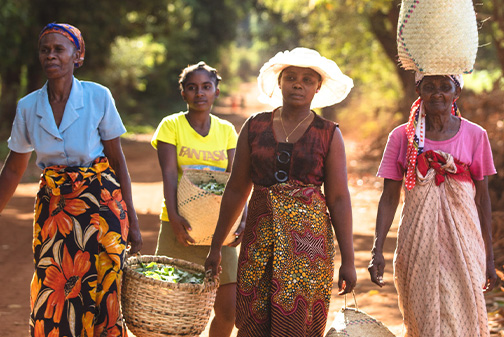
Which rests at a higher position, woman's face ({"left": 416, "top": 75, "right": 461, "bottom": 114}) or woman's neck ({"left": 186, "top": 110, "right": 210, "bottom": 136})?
woman's face ({"left": 416, "top": 75, "right": 461, "bottom": 114})

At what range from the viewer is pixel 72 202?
11.8ft

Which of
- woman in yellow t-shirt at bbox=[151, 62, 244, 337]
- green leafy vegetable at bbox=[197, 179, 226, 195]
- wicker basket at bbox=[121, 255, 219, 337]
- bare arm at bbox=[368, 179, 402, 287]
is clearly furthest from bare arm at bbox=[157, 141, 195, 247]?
bare arm at bbox=[368, 179, 402, 287]

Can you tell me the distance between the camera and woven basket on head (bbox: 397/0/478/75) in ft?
11.9

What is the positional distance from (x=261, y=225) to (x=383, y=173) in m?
0.82

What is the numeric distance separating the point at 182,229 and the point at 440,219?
1.56m

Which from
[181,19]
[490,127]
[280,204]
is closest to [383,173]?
[280,204]

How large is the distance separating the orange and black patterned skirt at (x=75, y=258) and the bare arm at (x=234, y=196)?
0.52 m

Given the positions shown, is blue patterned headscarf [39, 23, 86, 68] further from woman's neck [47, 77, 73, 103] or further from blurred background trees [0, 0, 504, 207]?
blurred background trees [0, 0, 504, 207]

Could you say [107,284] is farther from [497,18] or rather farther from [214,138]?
[497,18]

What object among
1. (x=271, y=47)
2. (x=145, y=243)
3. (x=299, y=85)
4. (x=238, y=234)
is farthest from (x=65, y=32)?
(x=271, y=47)

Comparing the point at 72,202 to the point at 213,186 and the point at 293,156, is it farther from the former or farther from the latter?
the point at 293,156

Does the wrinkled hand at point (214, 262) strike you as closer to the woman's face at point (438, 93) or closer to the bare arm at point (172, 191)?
the bare arm at point (172, 191)

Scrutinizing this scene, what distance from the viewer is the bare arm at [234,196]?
3.64 meters

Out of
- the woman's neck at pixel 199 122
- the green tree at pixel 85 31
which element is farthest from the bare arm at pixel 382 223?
the green tree at pixel 85 31
